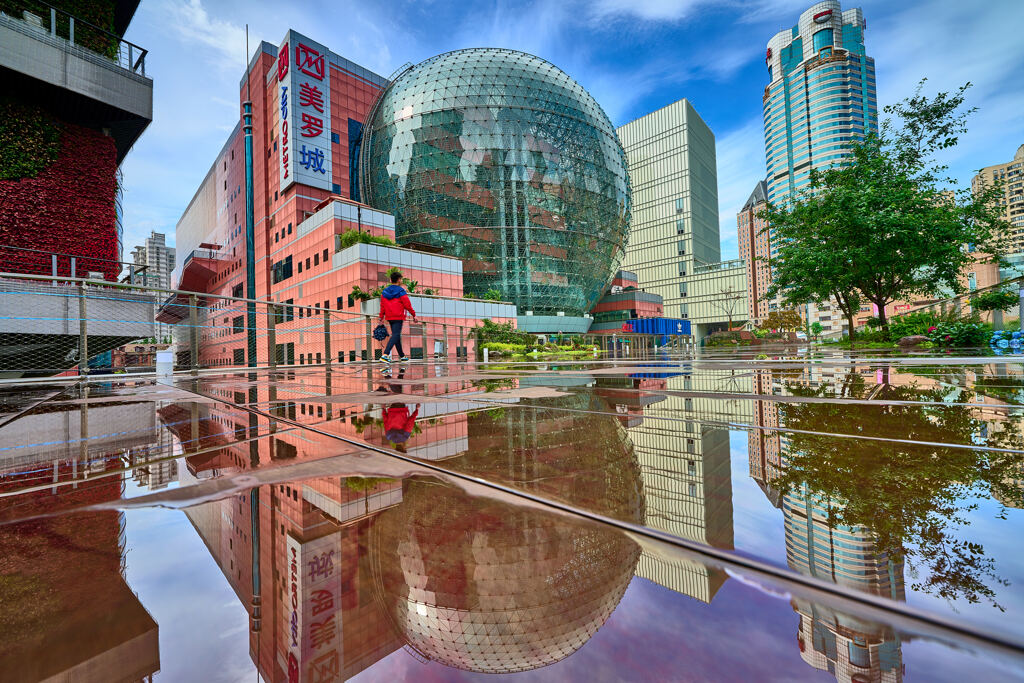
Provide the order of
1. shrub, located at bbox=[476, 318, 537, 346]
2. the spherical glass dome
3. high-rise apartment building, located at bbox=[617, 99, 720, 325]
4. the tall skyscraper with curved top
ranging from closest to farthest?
1. shrub, located at bbox=[476, 318, 537, 346]
2. the spherical glass dome
3. high-rise apartment building, located at bbox=[617, 99, 720, 325]
4. the tall skyscraper with curved top

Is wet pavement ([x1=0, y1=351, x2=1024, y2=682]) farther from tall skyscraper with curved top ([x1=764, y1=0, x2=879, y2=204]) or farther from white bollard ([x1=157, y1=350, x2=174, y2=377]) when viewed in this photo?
tall skyscraper with curved top ([x1=764, y1=0, x2=879, y2=204])

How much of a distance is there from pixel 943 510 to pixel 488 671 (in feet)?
3.41

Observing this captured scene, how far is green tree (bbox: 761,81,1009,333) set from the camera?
1345 cm

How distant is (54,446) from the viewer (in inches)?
78.7

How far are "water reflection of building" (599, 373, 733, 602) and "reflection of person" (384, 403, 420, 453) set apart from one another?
1.00m

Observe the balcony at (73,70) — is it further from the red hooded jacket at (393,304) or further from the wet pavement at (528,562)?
the wet pavement at (528,562)

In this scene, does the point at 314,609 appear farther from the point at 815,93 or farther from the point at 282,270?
the point at 815,93

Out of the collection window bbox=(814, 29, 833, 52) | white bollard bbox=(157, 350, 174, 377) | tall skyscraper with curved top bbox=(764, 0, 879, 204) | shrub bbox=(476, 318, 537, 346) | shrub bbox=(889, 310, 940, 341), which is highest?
window bbox=(814, 29, 833, 52)

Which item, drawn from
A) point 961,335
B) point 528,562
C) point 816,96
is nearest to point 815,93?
point 816,96

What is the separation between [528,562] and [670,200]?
70.9 meters

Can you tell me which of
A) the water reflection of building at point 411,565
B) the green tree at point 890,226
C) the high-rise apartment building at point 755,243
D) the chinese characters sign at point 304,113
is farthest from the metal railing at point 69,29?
the high-rise apartment building at point 755,243

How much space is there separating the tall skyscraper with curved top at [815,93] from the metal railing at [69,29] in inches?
3587

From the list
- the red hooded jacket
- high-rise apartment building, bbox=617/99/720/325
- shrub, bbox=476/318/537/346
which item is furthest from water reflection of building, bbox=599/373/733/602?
high-rise apartment building, bbox=617/99/720/325

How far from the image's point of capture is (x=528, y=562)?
81cm
